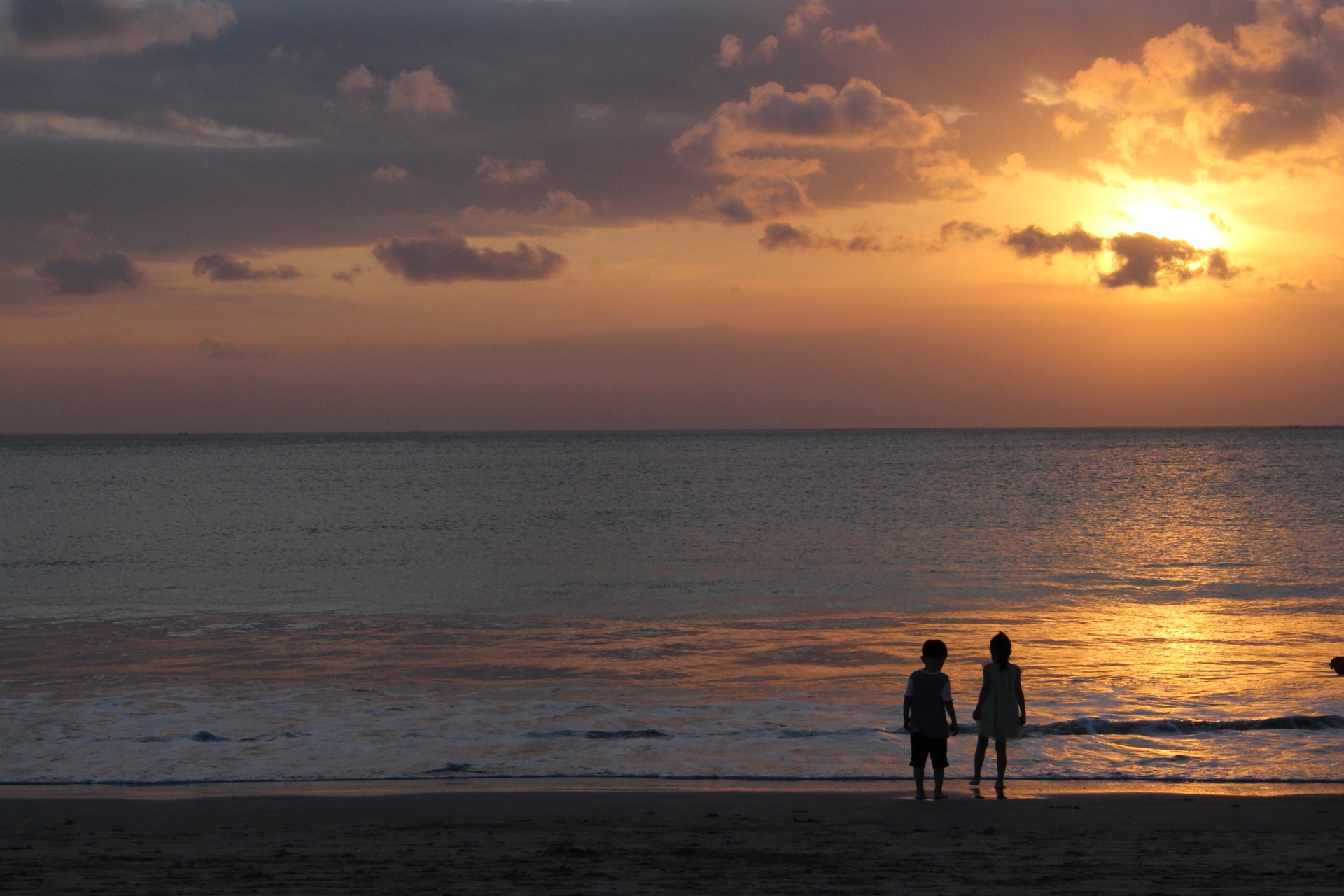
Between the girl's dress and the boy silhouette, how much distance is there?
0.47m

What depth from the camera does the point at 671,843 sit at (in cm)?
859

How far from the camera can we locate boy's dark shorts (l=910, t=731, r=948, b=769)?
393 inches

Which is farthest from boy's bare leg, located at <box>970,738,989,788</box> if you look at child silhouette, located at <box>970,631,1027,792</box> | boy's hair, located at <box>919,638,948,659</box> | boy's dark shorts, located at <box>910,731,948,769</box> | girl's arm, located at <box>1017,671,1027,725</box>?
boy's hair, located at <box>919,638,948,659</box>

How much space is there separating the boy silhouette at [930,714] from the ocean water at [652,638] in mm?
1407

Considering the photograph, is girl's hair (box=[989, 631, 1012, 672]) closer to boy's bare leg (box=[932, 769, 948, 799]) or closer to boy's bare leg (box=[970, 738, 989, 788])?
boy's bare leg (box=[970, 738, 989, 788])

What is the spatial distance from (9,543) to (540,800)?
37.8 meters

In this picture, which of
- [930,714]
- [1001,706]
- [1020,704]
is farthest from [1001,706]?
[930,714]

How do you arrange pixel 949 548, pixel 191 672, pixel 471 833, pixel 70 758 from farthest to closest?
1. pixel 949 548
2. pixel 191 672
3. pixel 70 758
4. pixel 471 833

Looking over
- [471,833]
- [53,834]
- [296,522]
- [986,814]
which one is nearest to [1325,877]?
[986,814]

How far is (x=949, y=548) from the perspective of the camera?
36.8 metres

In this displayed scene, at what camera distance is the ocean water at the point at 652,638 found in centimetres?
1236

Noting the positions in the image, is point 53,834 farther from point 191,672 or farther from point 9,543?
point 9,543

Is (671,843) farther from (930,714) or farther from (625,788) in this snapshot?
(930,714)

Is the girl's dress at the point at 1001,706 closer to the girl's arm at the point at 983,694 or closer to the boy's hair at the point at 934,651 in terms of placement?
the girl's arm at the point at 983,694
